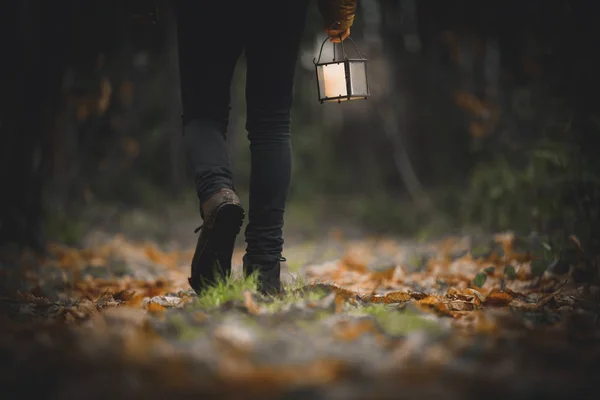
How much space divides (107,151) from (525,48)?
476 centimetres

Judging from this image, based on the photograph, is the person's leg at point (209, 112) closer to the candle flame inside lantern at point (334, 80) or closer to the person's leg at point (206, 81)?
the person's leg at point (206, 81)

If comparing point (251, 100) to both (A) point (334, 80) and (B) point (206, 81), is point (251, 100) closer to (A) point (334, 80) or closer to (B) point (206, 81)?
(B) point (206, 81)

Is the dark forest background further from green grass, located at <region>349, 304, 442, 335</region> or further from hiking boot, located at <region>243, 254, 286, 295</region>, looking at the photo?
green grass, located at <region>349, 304, 442, 335</region>

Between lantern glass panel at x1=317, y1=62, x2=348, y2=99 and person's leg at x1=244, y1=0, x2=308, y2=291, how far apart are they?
0.96ft

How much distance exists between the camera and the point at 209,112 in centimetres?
236

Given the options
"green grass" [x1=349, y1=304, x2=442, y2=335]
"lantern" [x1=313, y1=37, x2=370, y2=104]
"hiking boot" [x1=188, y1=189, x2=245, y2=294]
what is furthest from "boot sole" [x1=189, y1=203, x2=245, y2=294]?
"lantern" [x1=313, y1=37, x2=370, y2=104]

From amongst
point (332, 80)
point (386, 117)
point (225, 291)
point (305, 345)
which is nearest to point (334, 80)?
point (332, 80)

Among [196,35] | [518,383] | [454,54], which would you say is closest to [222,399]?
[518,383]

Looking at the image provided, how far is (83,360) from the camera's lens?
1.29 metres

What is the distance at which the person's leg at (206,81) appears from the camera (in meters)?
2.25

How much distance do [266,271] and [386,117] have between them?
22.5 ft

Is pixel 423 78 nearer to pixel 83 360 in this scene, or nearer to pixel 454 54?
pixel 454 54

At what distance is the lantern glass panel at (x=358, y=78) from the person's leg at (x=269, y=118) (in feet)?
1.12

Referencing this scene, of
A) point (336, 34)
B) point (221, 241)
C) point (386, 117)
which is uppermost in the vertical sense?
point (386, 117)
